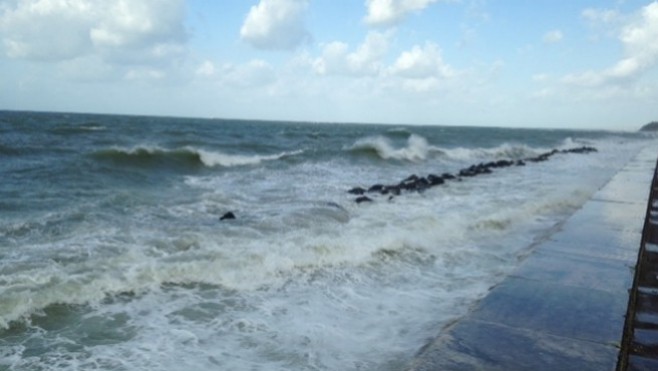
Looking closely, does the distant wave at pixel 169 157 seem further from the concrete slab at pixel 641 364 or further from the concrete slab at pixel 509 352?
the concrete slab at pixel 641 364

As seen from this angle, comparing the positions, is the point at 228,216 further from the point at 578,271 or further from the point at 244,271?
the point at 578,271

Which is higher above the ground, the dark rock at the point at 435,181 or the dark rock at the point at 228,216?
the dark rock at the point at 435,181

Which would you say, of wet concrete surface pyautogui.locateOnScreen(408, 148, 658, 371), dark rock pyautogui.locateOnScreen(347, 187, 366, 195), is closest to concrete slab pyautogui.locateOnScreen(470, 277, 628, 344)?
wet concrete surface pyautogui.locateOnScreen(408, 148, 658, 371)

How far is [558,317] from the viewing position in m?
3.29

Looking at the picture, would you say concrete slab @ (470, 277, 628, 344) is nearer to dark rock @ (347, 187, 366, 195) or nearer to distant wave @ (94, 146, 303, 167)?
dark rock @ (347, 187, 366, 195)

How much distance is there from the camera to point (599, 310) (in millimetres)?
3393

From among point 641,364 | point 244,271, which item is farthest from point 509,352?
point 244,271

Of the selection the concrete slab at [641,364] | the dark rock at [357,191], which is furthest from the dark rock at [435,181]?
the concrete slab at [641,364]

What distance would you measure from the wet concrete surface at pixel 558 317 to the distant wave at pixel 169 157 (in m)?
16.7

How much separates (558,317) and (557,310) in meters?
0.13

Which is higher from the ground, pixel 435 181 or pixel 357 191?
pixel 435 181

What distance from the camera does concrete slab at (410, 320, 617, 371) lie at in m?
2.60

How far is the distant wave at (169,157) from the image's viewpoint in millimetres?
19531

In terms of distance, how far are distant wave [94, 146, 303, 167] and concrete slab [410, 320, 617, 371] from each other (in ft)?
57.5
